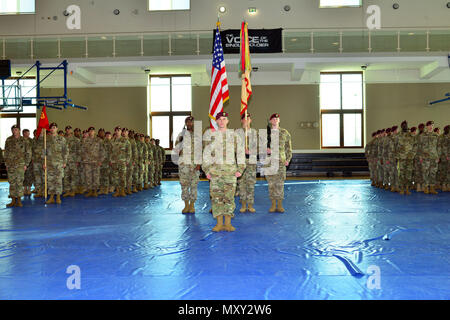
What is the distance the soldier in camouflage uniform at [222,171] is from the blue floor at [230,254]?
309 millimetres

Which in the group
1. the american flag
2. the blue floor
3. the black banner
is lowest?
the blue floor

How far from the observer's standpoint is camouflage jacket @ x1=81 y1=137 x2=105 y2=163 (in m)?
8.71

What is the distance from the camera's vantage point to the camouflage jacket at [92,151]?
8.71 metres

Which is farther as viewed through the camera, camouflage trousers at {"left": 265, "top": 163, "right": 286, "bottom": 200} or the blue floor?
camouflage trousers at {"left": 265, "top": 163, "right": 286, "bottom": 200}

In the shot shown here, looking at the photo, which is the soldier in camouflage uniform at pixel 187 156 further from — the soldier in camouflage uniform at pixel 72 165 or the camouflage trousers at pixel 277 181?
the soldier in camouflage uniform at pixel 72 165

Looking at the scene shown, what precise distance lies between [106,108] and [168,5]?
5837 mm

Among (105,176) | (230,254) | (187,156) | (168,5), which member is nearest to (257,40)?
(168,5)

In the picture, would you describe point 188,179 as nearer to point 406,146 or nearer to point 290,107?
point 406,146

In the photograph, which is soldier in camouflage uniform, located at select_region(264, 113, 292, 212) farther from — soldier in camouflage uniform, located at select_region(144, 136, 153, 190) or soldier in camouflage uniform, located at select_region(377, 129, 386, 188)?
soldier in camouflage uniform, located at select_region(144, 136, 153, 190)

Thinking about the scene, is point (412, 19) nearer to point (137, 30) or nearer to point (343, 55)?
point (343, 55)

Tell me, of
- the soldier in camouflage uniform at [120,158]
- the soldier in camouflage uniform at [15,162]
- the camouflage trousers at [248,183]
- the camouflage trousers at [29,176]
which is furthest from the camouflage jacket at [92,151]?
the camouflage trousers at [248,183]

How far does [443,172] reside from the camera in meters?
9.57

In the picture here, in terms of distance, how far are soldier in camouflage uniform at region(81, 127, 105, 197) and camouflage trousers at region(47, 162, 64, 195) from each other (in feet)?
4.08

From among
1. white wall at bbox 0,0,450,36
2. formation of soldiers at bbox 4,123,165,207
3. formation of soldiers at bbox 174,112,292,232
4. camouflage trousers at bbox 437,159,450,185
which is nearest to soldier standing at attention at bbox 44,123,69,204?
formation of soldiers at bbox 4,123,165,207
